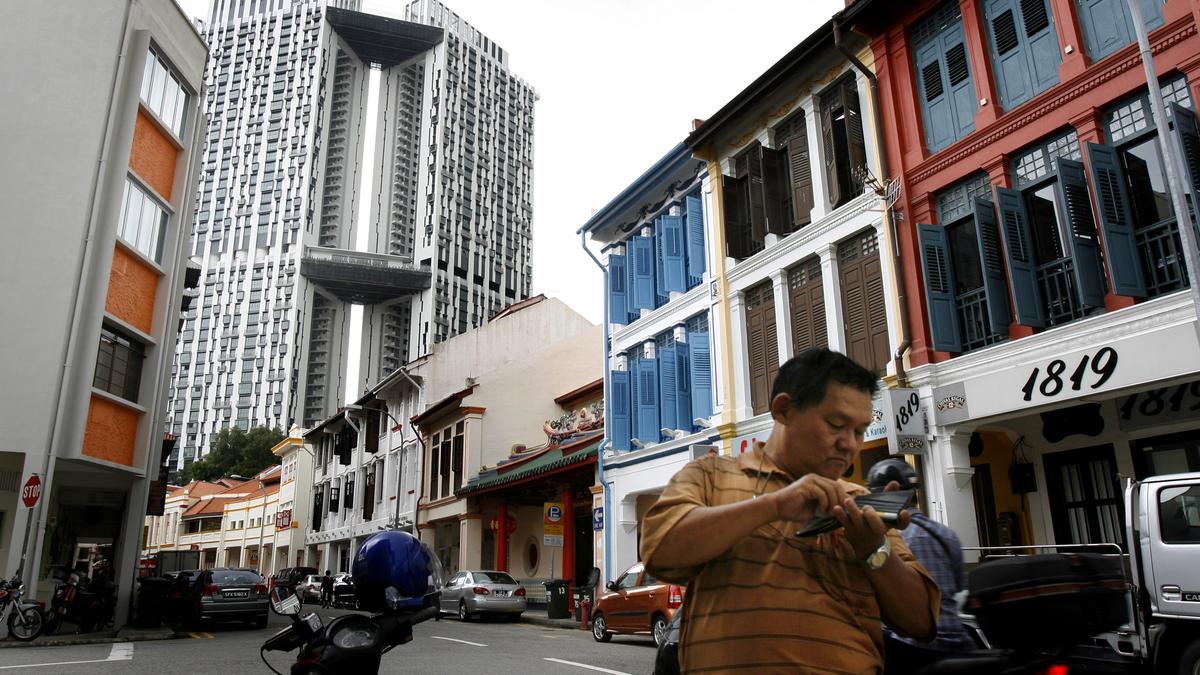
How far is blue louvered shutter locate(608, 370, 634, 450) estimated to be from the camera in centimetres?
2233

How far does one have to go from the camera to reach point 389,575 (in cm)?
427

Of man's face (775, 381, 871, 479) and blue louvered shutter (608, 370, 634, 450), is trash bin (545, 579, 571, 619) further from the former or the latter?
man's face (775, 381, 871, 479)

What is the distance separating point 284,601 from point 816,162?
47.0 feet

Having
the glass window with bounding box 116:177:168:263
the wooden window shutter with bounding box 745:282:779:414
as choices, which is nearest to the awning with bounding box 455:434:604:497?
the wooden window shutter with bounding box 745:282:779:414

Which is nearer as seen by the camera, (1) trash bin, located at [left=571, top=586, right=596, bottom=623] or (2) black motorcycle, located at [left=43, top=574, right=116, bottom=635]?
(2) black motorcycle, located at [left=43, top=574, right=116, bottom=635]

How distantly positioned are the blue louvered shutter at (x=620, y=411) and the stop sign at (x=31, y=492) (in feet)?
41.5

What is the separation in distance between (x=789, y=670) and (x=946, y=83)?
14.3m

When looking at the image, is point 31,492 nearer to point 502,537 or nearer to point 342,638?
point 342,638

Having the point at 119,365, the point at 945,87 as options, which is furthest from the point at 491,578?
the point at 945,87

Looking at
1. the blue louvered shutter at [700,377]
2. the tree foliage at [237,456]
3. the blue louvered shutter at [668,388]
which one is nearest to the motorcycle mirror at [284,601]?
the blue louvered shutter at [700,377]

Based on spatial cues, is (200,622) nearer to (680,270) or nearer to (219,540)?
(680,270)

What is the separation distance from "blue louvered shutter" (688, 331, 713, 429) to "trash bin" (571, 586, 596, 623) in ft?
16.2

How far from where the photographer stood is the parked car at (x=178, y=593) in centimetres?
1910

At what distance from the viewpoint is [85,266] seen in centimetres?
1717
